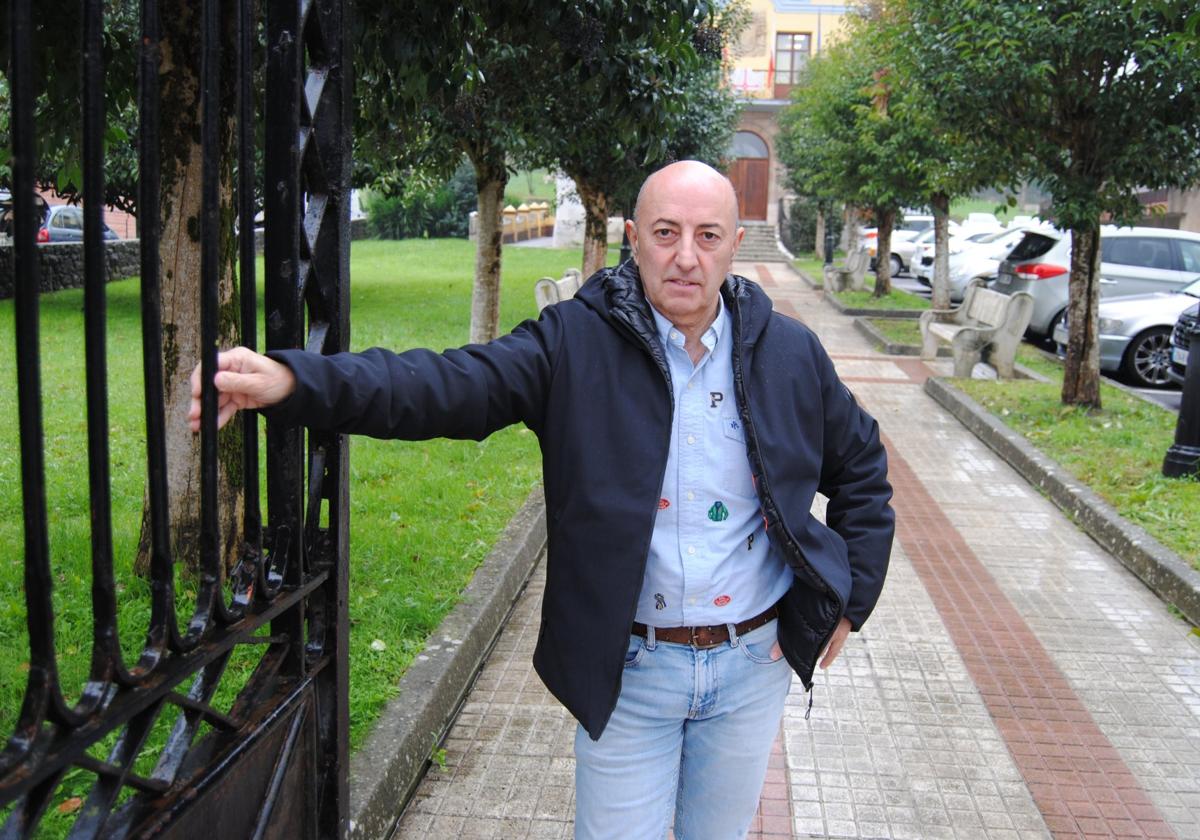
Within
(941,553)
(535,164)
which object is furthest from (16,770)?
(535,164)

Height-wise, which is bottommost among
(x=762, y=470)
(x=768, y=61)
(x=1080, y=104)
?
(x=762, y=470)

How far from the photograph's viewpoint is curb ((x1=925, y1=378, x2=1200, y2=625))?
20.5ft

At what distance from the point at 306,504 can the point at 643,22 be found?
3232 millimetres

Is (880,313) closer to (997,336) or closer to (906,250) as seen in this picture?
(997,336)

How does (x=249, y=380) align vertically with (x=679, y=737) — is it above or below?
above

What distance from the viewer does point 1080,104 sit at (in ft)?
34.1

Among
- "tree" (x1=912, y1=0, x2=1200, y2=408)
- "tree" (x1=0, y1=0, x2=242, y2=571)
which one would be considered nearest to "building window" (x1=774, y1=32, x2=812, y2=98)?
"tree" (x1=912, y1=0, x2=1200, y2=408)

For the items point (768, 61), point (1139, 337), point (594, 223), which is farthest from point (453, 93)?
point (768, 61)

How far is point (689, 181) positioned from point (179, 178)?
2850 mm

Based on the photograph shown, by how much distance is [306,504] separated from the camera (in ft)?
9.93

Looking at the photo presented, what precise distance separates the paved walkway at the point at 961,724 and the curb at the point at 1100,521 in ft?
0.33

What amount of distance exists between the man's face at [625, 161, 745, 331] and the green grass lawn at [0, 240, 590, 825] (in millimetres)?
2083

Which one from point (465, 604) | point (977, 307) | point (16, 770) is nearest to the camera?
point (16, 770)

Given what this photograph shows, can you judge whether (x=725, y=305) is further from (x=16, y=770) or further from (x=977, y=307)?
(x=977, y=307)
